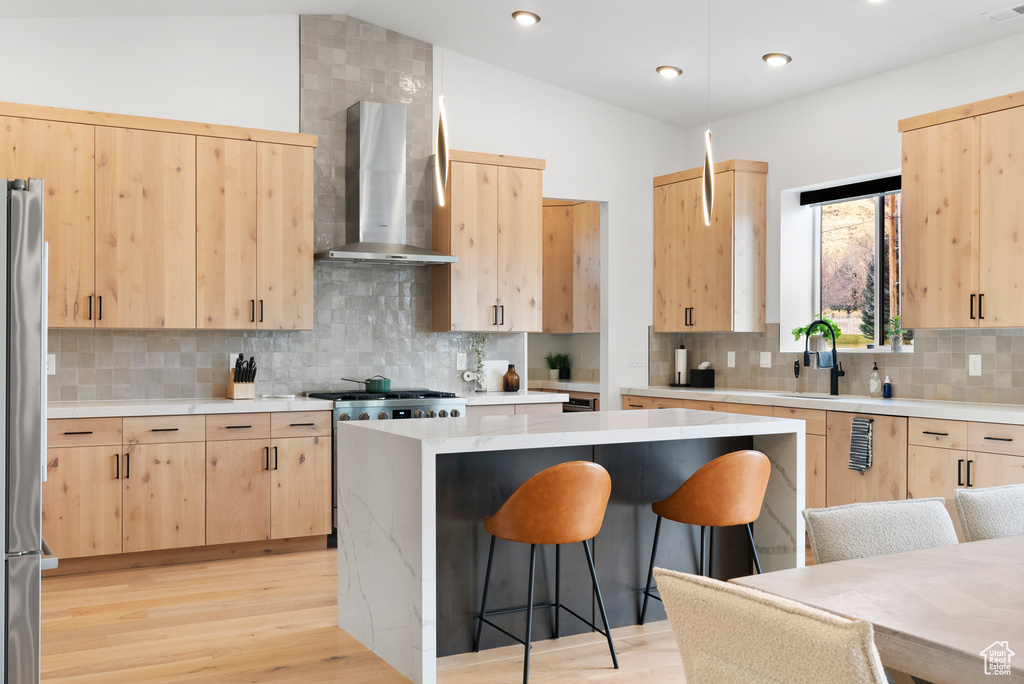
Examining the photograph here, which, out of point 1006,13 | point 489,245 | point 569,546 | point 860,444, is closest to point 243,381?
point 489,245

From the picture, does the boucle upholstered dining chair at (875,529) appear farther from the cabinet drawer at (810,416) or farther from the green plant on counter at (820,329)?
the green plant on counter at (820,329)

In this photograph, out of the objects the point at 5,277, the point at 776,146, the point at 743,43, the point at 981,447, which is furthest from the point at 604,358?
the point at 5,277

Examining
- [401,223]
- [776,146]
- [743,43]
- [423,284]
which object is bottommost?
[423,284]

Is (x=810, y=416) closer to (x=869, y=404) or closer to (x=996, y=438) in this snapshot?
(x=869, y=404)

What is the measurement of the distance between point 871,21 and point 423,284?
3149mm

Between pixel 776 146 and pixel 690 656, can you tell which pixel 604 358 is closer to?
pixel 776 146

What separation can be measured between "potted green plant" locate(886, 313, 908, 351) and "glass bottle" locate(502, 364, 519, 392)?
2.48m

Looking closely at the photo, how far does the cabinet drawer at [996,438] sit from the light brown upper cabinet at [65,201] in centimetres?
464

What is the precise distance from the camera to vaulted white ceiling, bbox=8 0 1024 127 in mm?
4605

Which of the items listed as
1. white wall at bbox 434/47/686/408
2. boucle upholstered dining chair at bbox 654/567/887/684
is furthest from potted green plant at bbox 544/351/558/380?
boucle upholstered dining chair at bbox 654/567/887/684

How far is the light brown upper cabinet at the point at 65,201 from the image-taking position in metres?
4.52

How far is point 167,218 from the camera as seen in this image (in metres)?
4.83

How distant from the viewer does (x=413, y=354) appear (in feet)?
19.1

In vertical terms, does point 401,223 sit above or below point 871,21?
below
